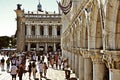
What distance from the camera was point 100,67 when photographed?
15.4 m

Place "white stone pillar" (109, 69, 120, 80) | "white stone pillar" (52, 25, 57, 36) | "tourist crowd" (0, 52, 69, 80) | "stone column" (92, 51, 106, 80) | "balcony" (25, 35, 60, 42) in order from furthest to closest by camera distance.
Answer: "white stone pillar" (52, 25, 57, 36) < "balcony" (25, 35, 60, 42) < "tourist crowd" (0, 52, 69, 80) < "stone column" (92, 51, 106, 80) < "white stone pillar" (109, 69, 120, 80)

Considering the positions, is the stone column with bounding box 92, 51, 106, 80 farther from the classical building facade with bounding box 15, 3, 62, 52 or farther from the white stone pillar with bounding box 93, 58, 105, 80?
the classical building facade with bounding box 15, 3, 62, 52

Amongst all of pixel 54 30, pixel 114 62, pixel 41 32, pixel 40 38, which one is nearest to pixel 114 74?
pixel 114 62

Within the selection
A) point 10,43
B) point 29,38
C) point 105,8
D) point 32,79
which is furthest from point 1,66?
point 10,43

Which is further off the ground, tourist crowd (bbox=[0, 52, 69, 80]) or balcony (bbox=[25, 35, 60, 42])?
balcony (bbox=[25, 35, 60, 42])

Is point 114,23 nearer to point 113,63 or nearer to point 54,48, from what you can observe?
point 113,63

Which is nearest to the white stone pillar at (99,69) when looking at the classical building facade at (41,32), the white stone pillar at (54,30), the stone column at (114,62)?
the stone column at (114,62)

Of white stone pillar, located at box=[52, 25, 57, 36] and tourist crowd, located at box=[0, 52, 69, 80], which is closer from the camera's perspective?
tourist crowd, located at box=[0, 52, 69, 80]

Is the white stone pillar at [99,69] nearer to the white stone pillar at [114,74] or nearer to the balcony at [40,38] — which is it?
the white stone pillar at [114,74]

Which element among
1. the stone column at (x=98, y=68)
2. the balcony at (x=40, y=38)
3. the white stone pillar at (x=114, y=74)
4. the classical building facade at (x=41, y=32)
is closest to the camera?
the white stone pillar at (x=114, y=74)

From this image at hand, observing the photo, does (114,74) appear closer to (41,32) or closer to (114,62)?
(114,62)

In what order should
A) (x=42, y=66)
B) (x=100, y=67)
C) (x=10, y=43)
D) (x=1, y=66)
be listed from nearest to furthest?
(x=100, y=67) < (x=42, y=66) < (x=1, y=66) < (x=10, y=43)

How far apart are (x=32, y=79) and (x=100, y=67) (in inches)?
483

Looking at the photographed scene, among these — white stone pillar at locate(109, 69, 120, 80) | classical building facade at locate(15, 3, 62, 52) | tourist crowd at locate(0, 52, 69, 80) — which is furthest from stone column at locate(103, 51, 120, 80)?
classical building facade at locate(15, 3, 62, 52)
